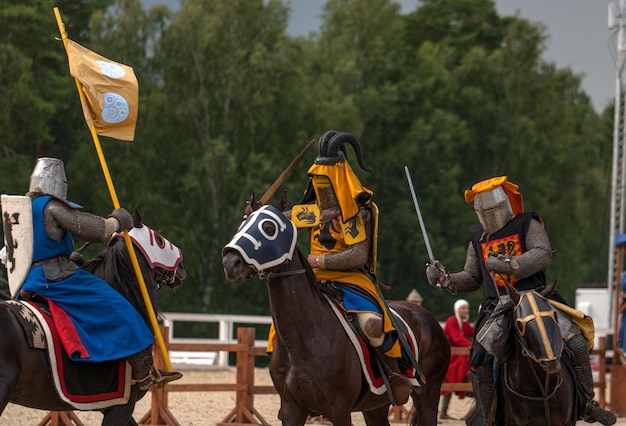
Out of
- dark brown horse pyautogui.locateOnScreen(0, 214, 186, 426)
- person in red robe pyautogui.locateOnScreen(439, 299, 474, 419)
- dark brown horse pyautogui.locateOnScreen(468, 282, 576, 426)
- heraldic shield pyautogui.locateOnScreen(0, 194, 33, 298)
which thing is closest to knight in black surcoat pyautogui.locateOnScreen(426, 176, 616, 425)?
dark brown horse pyautogui.locateOnScreen(468, 282, 576, 426)

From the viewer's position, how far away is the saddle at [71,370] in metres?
7.67

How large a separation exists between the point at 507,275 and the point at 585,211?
155 ft

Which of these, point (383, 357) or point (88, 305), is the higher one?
point (88, 305)

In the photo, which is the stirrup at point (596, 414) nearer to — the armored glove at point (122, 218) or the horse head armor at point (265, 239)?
the horse head armor at point (265, 239)

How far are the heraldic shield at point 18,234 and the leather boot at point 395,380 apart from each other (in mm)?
2709

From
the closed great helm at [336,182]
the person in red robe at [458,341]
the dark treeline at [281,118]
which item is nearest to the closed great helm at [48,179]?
the closed great helm at [336,182]

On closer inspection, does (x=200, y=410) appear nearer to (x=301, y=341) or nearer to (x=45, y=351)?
(x=301, y=341)

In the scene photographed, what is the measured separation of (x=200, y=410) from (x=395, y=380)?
772 centimetres

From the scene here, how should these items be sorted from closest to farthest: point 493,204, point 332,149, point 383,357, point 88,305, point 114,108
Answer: point 88,305 → point 383,357 → point 332,149 → point 493,204 → point 114,108

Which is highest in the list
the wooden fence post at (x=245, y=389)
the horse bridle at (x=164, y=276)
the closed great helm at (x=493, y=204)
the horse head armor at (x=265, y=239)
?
the closed great helm at (x=493, y=204)

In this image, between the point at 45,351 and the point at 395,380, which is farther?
the point at 395,380

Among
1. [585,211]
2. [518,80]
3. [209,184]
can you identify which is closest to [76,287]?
[209,184]

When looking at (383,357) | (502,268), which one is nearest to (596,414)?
(502,268)

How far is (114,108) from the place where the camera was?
8.93 meters
